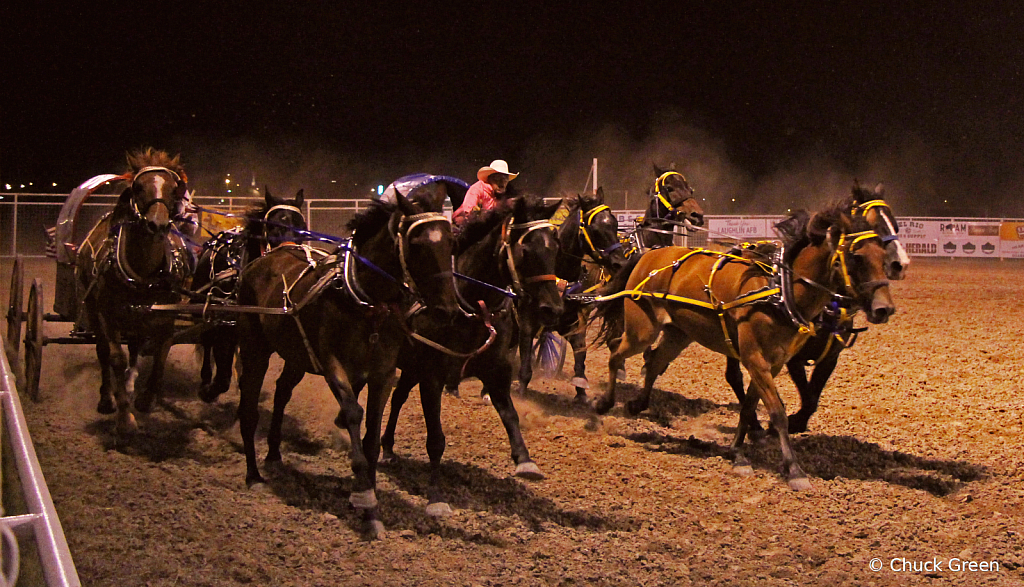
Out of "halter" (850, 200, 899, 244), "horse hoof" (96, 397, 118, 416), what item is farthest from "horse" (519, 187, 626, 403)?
"horse hoof" (96, 397, 118, 416)

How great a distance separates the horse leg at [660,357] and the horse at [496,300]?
1901 mm

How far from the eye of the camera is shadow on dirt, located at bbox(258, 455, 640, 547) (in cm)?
470

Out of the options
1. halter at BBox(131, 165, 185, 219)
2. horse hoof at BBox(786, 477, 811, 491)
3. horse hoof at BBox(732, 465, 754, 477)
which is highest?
halter at BBox(131, 165, 185, 219)

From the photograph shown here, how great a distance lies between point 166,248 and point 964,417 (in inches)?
263

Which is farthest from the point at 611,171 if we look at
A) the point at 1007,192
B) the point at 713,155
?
the point at 1007,192

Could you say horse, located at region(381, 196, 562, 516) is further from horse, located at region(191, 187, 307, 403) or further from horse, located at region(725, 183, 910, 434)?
horse, located at region(725, 183, 910, 434)

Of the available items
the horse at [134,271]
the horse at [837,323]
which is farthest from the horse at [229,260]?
the horse at [837,323]

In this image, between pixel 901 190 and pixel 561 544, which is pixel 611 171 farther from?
pixel 561 544

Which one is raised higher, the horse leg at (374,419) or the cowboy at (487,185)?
the cowboy at (487,185)

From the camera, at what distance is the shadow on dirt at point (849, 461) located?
18.2 feet

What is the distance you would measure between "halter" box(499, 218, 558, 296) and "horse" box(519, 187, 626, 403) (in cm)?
151

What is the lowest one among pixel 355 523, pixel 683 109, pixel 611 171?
pixel 355 523

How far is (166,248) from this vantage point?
6.62m

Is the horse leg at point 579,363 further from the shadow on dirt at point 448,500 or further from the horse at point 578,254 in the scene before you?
the shadow on dirt at point 448,500
